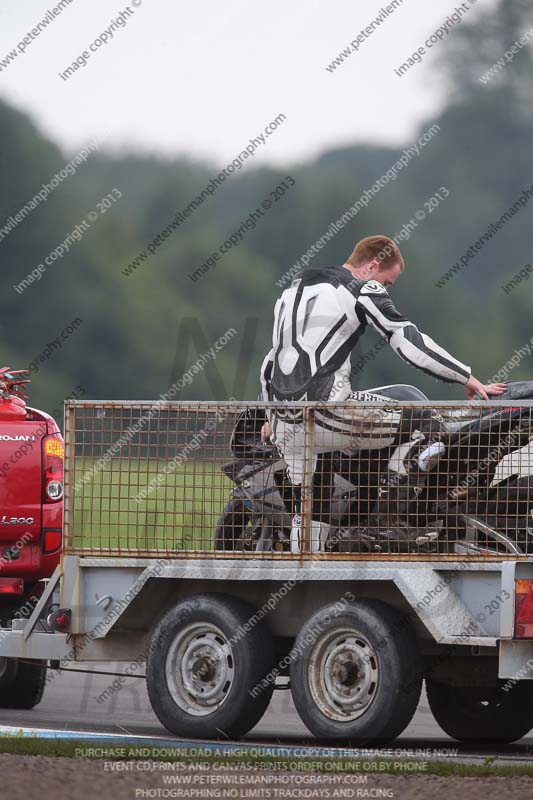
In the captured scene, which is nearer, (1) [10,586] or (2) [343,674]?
(2) [343,674]

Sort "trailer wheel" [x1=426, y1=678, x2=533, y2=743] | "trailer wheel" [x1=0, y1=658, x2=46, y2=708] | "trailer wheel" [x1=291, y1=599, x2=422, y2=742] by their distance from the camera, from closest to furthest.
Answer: "trailer wheel" [x1=291, y1=599, x2=422, y2=742], "trailer wheel" [x1=426, y1=678, x2=533, y2=743], "trailer wheel" [x1=0, y1=658, x2=46, y2=708]

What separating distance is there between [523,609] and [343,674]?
959mm

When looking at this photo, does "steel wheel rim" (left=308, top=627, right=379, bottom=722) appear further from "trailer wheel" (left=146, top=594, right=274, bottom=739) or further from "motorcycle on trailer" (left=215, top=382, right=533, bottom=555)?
"motorcycle on trailer" (left=215, top=382, right=533, bottom=555)

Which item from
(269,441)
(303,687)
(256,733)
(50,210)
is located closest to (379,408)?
(269,441)

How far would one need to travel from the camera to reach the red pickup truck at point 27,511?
925 centimetres

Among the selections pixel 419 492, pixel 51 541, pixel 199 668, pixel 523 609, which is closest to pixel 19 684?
pixel 51 541

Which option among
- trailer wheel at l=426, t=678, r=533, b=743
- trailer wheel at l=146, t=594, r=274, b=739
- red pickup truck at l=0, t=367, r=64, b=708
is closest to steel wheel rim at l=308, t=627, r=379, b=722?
trailer wheel at l=146, t=594, r=274, b=739

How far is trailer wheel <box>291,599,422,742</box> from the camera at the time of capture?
742 cm

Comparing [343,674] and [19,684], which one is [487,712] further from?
[19,684]

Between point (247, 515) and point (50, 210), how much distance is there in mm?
29142

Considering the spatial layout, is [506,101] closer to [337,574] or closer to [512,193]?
[512,193]

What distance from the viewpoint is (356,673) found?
24.9ft

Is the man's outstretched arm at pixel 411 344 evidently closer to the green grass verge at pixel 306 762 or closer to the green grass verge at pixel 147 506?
the green grass verge at pixel 147 506

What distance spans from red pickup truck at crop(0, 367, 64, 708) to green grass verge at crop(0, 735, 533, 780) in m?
2.25
